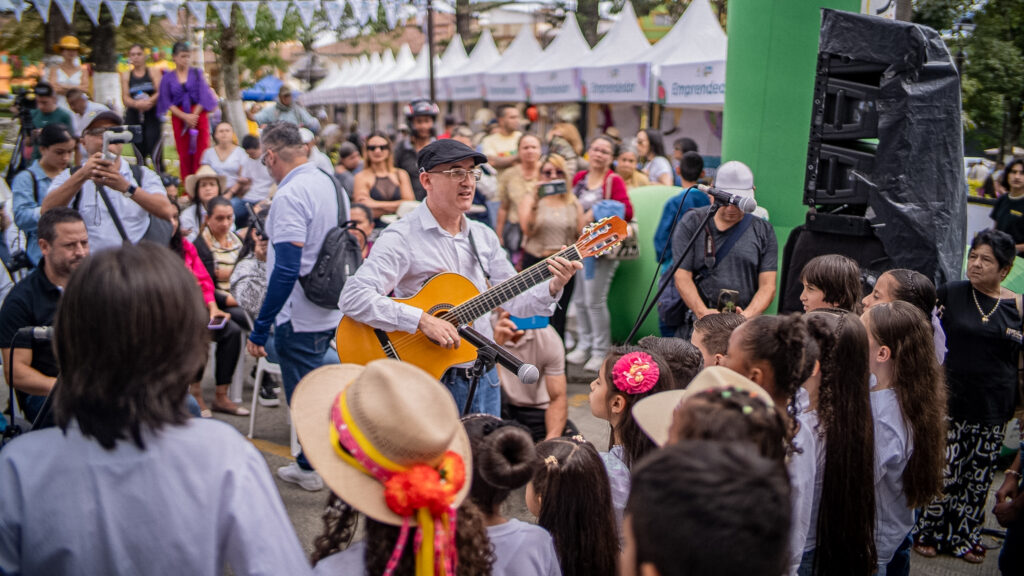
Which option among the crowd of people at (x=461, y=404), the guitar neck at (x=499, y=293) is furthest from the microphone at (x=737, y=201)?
the guitar neck at (x=499, y=293)

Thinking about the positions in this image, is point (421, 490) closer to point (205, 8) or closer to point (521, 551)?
point (521, 551)

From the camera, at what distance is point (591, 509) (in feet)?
7.41

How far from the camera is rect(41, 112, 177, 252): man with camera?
14.0 feet

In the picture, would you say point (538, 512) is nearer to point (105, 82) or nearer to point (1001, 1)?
point (105, 82)

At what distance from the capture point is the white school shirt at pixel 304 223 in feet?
13.6

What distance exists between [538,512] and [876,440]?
129 cm

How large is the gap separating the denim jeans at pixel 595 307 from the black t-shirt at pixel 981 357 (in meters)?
3.08

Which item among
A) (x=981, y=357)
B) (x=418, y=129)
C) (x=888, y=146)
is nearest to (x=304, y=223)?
(x=888, y=146)

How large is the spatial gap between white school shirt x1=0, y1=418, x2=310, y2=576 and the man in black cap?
1836 mm

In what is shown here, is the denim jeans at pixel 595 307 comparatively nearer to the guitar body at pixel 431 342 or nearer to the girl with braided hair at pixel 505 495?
the guitar body at pixel 431 342

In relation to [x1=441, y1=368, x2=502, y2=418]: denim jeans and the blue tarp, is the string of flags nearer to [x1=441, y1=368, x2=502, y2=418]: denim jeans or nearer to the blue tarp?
the blue tarp

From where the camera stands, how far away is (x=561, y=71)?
1415 cm

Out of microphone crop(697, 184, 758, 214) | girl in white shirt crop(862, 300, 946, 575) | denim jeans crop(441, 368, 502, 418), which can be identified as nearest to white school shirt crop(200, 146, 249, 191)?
denim jeans crop(441, 368, 502, 418)

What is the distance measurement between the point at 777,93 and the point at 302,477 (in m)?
3.94
